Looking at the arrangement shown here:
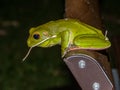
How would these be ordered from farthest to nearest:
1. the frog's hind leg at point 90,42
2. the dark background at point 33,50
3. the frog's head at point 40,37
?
the dark background at point 33,50 < the frog's head at point 40,37 < the frog's hind leg at point 90,42

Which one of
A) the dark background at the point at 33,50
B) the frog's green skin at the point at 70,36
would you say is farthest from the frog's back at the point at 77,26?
the dark background at the point at 33,50

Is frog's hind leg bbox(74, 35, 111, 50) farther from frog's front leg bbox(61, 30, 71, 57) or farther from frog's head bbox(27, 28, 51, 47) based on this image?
frog's head bbox(27, 28, 51, 47)

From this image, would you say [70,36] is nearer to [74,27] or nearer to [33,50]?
[74,27]

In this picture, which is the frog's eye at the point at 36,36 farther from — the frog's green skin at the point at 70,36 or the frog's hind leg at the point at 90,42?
the frog's hind leg at the point at 90,42

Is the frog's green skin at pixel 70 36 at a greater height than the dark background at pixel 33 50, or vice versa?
the frog's green skin at pixel 70 36

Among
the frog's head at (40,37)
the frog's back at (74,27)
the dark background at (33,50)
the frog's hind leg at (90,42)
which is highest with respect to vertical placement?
the frog's back at (74,27)

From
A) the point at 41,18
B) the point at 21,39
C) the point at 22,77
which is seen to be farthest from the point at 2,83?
the point at 41,18

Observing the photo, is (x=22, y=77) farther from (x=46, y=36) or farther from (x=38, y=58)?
(x=46, y=36)
